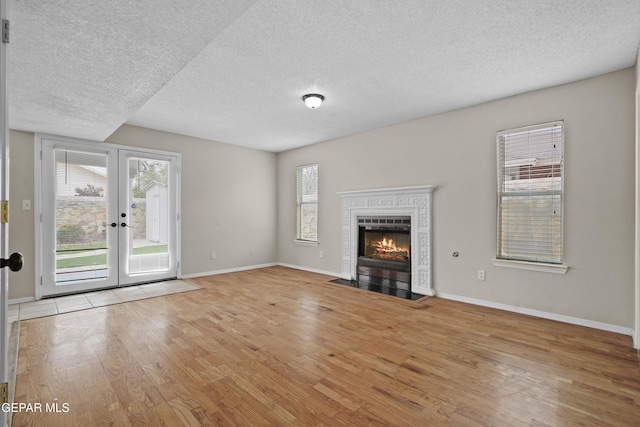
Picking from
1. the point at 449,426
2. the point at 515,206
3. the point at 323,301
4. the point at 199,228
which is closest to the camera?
the point at 449,426

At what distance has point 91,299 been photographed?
420cm

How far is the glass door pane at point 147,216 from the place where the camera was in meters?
4.93

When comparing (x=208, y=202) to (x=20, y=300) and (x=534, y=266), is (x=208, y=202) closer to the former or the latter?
(x=20, y=300)

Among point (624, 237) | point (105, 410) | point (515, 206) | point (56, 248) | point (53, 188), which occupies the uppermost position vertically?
point (53, 188)

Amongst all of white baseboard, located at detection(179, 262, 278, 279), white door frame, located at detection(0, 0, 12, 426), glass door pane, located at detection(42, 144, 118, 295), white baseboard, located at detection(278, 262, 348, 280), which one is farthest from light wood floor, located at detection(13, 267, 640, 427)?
white baseboard, located at detection(278, 262, 348, 280)

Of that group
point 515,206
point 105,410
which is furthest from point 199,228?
point 515,206

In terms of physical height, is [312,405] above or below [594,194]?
below

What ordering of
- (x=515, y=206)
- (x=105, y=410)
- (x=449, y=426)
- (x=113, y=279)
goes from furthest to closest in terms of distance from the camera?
1. (x=113, y=279)
2. (x=515, y=206)
3. (x=105, y=410)
4. (x=449, y=426)

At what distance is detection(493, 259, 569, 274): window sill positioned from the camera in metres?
3.35

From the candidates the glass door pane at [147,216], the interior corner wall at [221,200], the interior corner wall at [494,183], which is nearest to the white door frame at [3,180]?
the glass door pane at [147,216]

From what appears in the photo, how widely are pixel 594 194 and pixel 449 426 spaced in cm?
297

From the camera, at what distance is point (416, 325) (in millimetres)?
3234

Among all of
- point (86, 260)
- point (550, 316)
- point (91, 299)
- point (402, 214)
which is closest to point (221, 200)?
point (86, 260)

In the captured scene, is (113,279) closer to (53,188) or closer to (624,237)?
(53,188)
